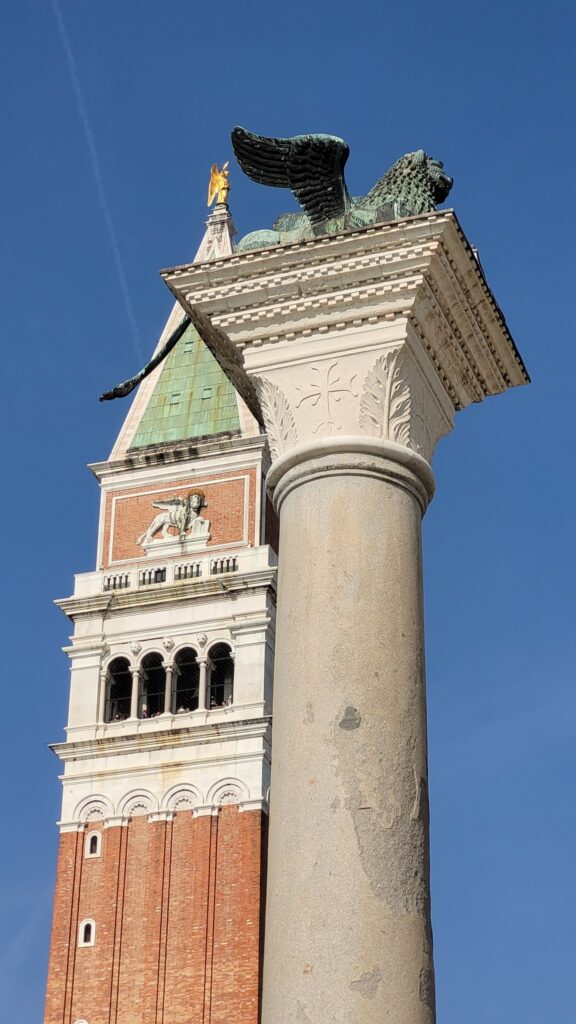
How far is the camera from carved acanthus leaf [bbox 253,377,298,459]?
8727 mm

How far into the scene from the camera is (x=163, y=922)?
153 feet

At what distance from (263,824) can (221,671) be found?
4.26 metres

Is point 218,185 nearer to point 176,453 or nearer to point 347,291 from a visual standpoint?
point 176,453

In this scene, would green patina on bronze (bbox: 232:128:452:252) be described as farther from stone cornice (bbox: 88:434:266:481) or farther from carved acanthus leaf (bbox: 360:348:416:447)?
stone cornice (bbox: 88:434:266:481)

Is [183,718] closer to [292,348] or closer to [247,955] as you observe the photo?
[247,955]

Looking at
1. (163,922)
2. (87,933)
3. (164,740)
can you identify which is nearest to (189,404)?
(164,740)

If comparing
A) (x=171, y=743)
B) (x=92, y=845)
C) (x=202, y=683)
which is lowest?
(x=92, y=845)

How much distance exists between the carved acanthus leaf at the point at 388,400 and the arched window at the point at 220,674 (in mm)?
40125

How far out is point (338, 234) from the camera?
29.2ft

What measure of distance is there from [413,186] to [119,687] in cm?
4124

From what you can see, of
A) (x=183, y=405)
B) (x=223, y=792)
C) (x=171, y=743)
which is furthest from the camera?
(x=183, y=405)

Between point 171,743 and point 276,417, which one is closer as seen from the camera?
point 276,417

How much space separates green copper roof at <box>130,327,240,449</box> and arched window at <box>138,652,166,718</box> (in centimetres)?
665

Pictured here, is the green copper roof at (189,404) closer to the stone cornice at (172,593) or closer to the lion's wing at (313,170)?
the stone cornice at (172,593)
